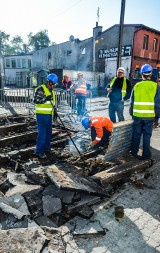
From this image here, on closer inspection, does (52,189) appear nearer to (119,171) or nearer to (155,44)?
(119,171)

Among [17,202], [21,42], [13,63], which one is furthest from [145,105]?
[21,42]

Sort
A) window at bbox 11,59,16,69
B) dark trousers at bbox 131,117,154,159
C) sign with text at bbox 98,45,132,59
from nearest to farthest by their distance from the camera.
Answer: dark trousers at bbox 131,117,154,159 → sign with text at bbox 98,45,132,59 → window at bbox 11,59,16,69

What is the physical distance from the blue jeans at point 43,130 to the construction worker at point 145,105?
2135 mm

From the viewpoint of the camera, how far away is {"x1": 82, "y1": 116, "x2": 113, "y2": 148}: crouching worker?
5.55 meters

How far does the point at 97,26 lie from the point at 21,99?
20893mm

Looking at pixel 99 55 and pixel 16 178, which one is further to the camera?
pixel 99 55

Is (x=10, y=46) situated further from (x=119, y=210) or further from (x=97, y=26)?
(x=119, y=210)

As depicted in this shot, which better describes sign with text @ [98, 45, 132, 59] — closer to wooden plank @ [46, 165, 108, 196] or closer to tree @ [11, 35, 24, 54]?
wooden plank @ [46, 165, 108, 196]

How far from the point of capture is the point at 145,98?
4684 millimetres

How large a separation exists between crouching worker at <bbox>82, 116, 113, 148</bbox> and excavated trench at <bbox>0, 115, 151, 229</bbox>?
1.17ft

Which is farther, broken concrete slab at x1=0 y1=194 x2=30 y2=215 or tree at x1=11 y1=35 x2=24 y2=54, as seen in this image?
tree at x1=11 y1=35 x2=24 y2=54

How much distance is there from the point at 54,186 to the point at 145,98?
276 centimetres

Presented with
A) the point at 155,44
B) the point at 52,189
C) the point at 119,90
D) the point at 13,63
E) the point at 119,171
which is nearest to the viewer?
the point at 52,189

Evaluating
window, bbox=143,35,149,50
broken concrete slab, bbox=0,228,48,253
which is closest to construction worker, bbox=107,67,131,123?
broken concrete slab, bbox=0,228,48,253
